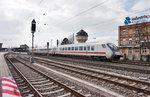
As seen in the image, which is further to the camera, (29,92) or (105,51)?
(105,51)

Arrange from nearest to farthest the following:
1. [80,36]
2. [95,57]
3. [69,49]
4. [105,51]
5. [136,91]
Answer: [136,91] < [105,51] < [95,57] < [69,49] < [80,36]

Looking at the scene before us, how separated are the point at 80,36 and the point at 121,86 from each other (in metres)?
47.2

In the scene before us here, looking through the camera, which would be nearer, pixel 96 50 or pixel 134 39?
pixel 96 50

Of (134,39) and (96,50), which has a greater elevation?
(134,39)

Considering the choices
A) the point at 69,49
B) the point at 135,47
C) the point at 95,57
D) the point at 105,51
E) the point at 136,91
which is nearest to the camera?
the point at 136,91

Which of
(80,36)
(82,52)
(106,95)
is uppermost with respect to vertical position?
(80,36)

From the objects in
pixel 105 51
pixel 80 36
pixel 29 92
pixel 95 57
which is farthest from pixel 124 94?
pixel 80 36

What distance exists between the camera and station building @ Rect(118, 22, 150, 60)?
31656mm

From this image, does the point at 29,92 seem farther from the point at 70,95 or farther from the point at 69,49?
the point at 69,49

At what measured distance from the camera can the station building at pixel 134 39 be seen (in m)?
31.7

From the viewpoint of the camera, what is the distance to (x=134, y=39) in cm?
3744

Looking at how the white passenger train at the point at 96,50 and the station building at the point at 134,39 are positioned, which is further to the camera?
the station building at the point at 134,39

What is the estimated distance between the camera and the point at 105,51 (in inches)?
680

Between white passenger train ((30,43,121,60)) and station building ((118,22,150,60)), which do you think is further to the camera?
station building ((118,22,150,60))
